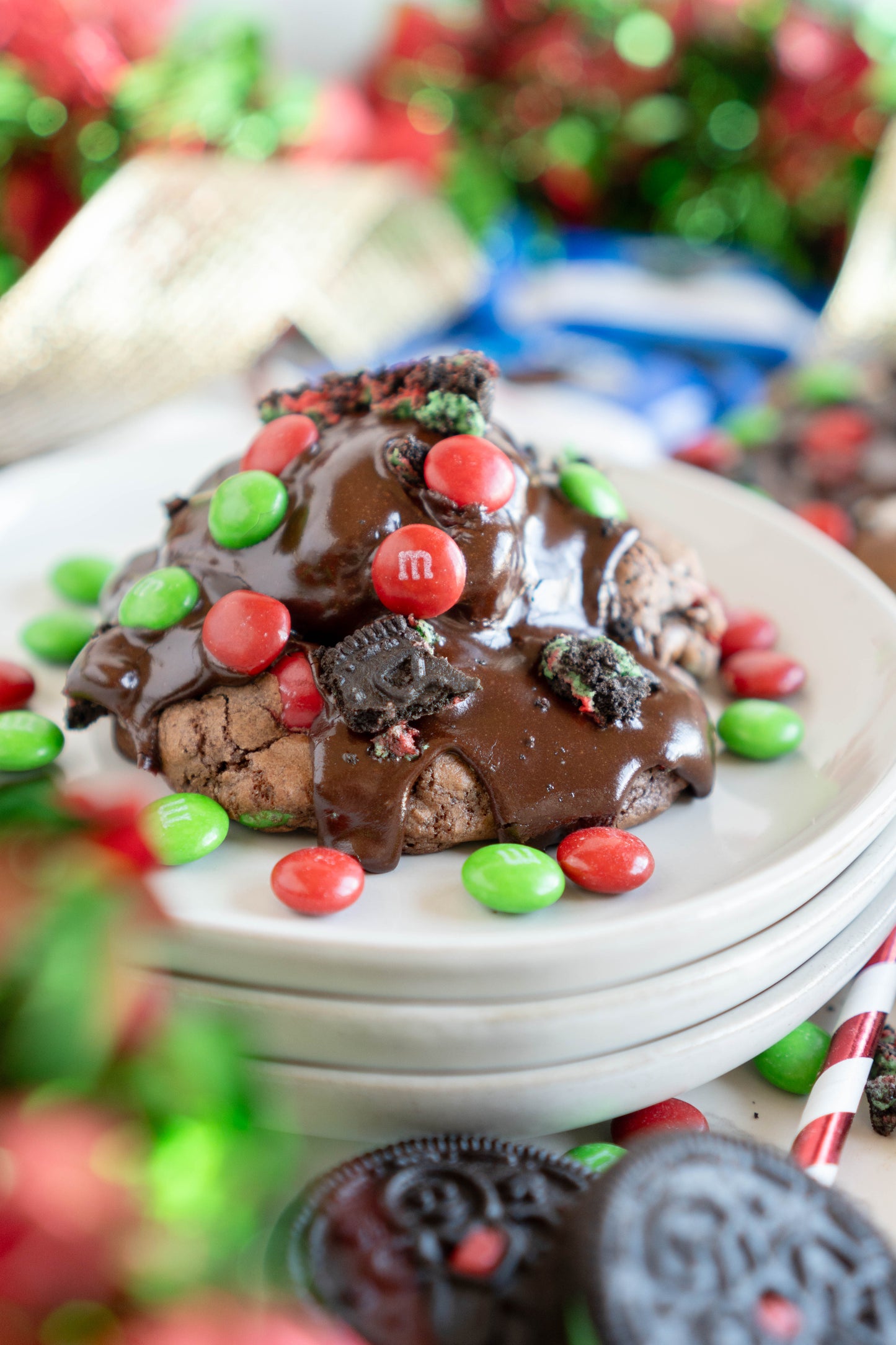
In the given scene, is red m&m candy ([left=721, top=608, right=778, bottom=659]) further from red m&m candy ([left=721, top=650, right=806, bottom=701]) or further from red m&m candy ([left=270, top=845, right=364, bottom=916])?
red m&m candy ([left=270, top=845, right=364, bottom=916])

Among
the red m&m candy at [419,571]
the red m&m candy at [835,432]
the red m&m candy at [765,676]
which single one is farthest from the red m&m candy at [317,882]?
the red m&m candy at [835,432]

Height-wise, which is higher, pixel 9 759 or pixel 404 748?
pixel 404 748

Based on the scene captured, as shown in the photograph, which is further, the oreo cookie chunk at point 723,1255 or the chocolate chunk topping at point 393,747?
the chocolate chunk topping at point 393,747

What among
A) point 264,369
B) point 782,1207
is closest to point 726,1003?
point 782,1207

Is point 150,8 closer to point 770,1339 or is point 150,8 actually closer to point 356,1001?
point 356,1001

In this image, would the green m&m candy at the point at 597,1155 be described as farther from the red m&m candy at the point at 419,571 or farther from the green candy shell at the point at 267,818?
the red m&m candy at the point at 419,571
